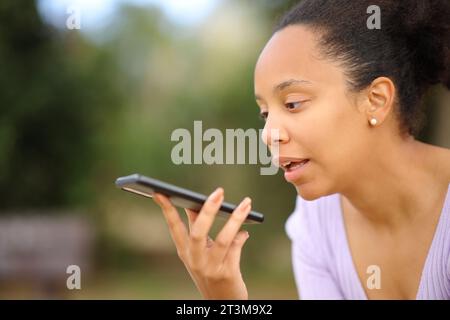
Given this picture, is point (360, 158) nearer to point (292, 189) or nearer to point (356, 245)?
point (356, 245)

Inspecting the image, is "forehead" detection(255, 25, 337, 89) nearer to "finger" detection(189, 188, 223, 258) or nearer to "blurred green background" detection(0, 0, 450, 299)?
"finger" detection(189, 188, 223, 258)

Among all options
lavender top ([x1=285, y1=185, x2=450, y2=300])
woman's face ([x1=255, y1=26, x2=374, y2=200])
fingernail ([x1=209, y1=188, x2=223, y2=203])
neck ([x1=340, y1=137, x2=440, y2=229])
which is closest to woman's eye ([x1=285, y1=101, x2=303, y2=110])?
woman's face ([x1=255, y1=26, x2=374, y2=200])

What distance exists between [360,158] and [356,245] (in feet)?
1.31

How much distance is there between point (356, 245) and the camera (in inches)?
83.8

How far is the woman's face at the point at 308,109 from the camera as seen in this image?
69.0 inches

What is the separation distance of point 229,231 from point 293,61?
566 millimetres

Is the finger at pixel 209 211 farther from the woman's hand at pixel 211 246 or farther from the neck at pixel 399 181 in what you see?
the neck at pixel 399 181

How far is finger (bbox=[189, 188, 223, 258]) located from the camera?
57.3 inches

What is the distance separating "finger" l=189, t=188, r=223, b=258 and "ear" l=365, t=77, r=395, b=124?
2.11 ft

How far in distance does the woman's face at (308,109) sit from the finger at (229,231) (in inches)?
12.9

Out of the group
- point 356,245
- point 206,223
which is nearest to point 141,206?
point 356,245

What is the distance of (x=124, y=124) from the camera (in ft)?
28.7

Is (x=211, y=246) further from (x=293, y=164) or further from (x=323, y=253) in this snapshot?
(x=323, y=253)
